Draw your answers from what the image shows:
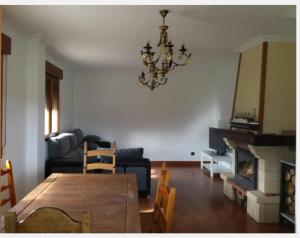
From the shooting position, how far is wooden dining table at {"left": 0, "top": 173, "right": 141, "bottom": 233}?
1849mm

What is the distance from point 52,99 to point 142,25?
125 inches

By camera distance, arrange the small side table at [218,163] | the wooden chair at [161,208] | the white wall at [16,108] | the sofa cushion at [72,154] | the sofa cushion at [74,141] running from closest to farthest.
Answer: the wooden chair at [161,208], the white wall at [16,108], the sofa cushion at [72,154], the sofa cushion at [74,141], the small side table at [218,163]

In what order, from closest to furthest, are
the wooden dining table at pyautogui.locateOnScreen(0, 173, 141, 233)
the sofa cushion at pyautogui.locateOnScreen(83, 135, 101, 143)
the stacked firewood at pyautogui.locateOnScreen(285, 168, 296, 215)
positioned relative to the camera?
the wooden dining table at pyautogui.locateOnScreen(0, 173, 141, 233)
the stacked firewood at pyautogui.locateOnScreen(285, 168, 296, 215)
the sofa cushion at pyautogui.locateOnScreen(83, 135, 101, 143)

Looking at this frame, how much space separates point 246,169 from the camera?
471cm

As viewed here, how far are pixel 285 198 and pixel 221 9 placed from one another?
2248 millimetres

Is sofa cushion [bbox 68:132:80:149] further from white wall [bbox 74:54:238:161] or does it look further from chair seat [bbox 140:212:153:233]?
chair seat [bbox 140:212:153:233]

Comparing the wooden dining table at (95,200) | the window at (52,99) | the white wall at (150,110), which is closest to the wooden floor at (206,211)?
the wooden dining table at (95,200)

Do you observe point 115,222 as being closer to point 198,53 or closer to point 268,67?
point 268,67

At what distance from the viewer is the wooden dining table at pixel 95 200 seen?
1.85m

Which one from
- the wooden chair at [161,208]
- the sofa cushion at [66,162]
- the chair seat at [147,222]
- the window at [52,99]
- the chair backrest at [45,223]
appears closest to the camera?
Answer: the chair backrest at [45,223]

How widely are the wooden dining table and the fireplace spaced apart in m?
1.95

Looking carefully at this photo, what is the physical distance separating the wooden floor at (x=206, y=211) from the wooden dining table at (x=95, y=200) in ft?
4.15

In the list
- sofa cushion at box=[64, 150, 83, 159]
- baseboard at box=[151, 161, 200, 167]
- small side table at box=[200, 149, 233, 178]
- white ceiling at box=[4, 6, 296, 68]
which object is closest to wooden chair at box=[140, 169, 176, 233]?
white ceiling at box=[4, 6, 296, 68]

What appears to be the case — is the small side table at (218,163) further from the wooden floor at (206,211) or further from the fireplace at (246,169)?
the fireplace at (246,169)
